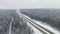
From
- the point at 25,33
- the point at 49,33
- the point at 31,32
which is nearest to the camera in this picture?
Result: the point at 49,33

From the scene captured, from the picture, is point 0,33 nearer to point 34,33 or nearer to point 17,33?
point 17,33

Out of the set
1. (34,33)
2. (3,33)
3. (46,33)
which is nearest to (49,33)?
(46,33)

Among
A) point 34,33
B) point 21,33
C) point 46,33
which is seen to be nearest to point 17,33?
point 21,33

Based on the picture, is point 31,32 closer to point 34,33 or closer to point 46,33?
point 34,33

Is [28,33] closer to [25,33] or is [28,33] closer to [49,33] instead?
[25,33]

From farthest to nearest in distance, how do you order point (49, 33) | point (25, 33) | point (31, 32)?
point (31, 32), point (25, 33), point (49, 33)

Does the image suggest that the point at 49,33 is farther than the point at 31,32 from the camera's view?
No

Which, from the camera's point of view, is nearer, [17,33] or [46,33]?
[46,33]

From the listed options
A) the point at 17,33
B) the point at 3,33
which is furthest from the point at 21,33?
the point at 3,33
